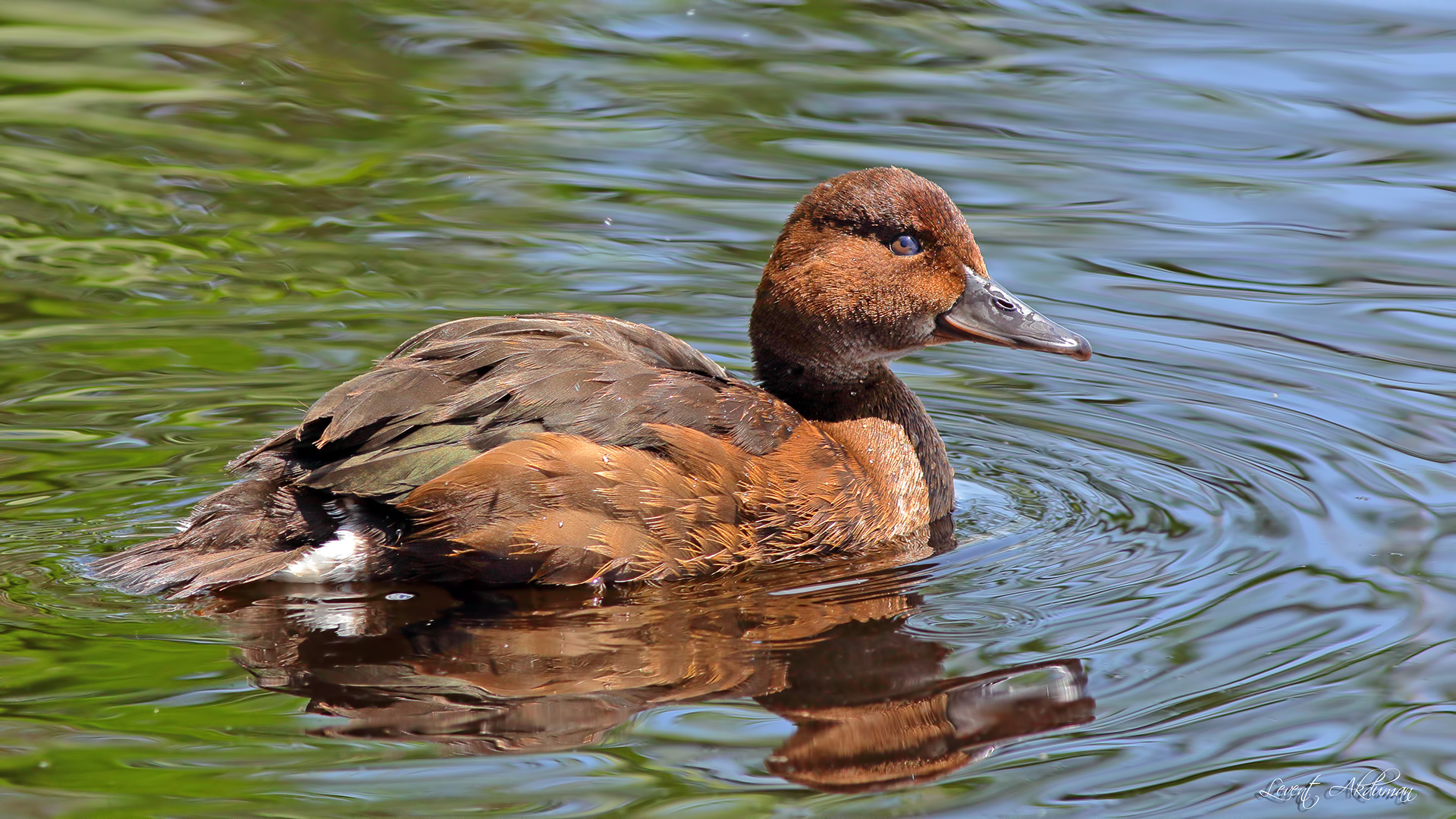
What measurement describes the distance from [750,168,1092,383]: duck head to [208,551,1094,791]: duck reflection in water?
39.6 inches

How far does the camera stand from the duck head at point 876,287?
20.5ft

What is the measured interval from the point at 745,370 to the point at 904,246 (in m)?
1.45

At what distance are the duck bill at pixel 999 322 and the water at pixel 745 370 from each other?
55 centimetres

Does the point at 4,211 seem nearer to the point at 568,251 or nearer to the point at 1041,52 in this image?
the point at 568,251

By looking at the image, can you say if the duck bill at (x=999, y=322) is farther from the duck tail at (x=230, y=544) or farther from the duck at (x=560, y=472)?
the duck tail at (x=230, y=544)

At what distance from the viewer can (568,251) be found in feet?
28.5

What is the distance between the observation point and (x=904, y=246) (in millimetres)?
6281

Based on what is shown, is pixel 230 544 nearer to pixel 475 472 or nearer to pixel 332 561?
pixel 332 561

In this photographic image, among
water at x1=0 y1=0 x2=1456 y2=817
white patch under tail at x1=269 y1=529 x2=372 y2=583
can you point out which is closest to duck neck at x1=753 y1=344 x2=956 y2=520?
water at x1=0 y1=0 x2=1456 y2=817

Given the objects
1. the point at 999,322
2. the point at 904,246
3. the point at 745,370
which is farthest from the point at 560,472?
the point at 745,370

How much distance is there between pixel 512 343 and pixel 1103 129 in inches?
212

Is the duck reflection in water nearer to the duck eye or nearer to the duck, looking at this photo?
the duck
